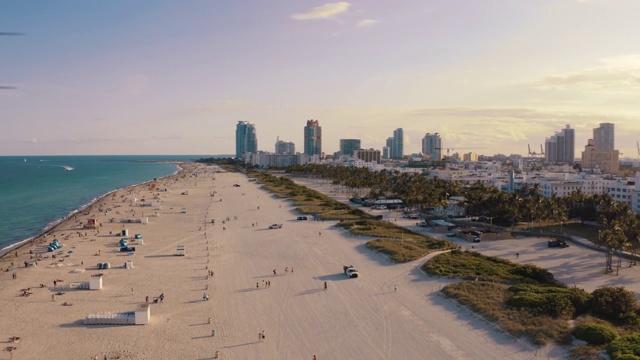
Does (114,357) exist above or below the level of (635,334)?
below

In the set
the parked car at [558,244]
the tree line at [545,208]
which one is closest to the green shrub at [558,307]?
the tree line at [545,208]

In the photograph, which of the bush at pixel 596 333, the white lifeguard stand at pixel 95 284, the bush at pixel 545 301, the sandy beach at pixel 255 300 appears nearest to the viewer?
the bush at pixel 596 333

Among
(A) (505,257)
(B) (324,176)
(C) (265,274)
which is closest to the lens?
(C) (265,274)

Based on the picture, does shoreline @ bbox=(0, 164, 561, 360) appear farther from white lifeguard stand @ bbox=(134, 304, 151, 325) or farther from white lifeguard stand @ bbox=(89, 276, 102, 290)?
white lifeguard stand @ bbox=(89, 276, 102, 290)

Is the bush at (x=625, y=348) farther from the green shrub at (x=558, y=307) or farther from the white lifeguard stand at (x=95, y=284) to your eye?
the white lifeguard stand at (x=95, y=284)

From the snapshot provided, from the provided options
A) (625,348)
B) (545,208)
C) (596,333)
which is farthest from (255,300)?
(545,208)

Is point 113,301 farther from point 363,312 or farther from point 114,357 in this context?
point 363,312

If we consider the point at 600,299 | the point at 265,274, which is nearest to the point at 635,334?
the point at 600,299
